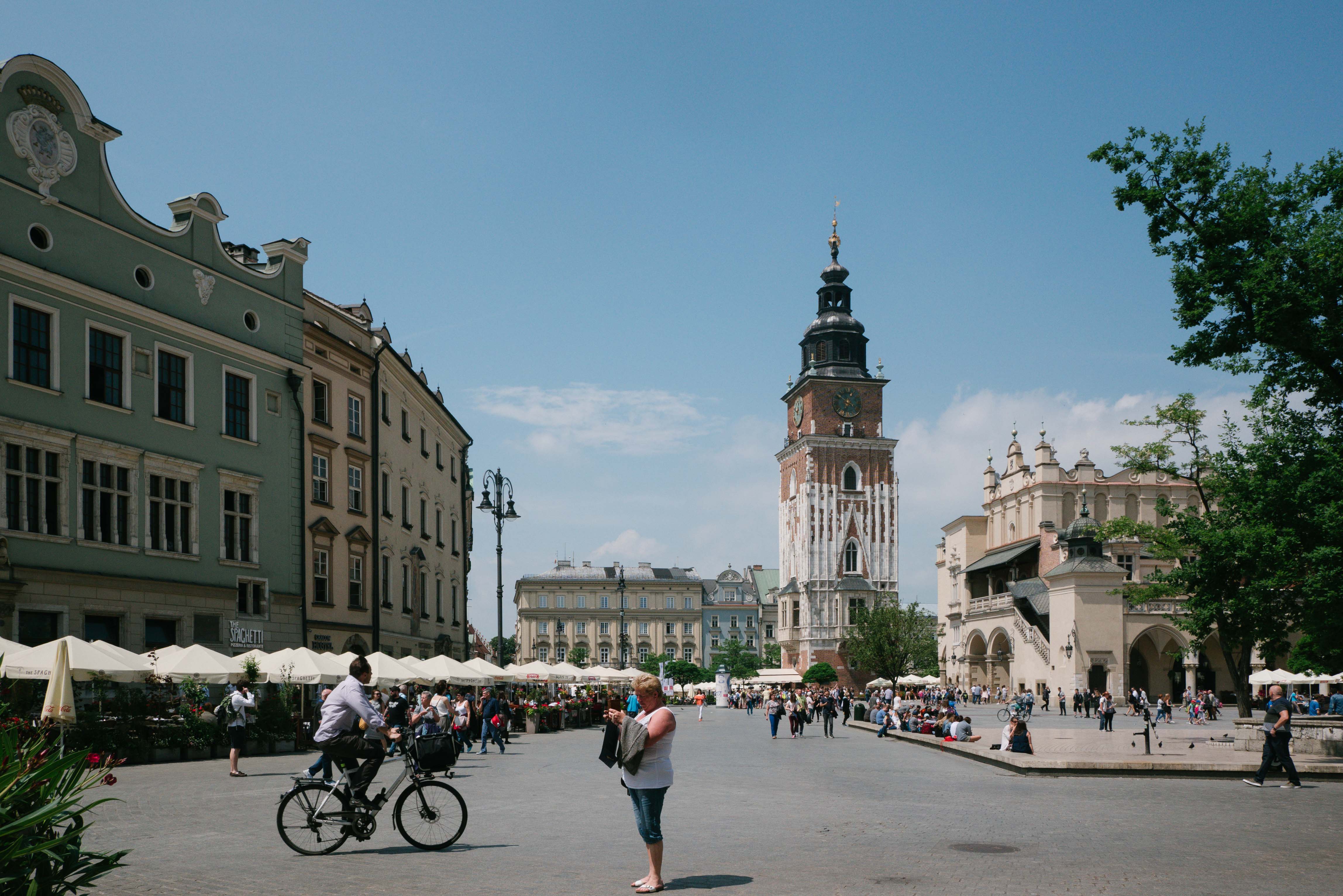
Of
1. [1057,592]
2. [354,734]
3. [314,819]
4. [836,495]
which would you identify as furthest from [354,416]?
[836,495]

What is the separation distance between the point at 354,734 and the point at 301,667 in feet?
58.4

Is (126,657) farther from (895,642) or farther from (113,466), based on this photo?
(895,642)

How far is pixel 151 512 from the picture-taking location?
3025cm

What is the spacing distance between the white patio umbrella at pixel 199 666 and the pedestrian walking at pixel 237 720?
0.56 meters

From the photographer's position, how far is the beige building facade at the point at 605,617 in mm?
151625

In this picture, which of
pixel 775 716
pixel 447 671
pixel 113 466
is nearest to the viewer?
pixel 113 466

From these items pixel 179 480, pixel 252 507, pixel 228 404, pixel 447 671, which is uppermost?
pixel 228 404

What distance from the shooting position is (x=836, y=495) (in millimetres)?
119000

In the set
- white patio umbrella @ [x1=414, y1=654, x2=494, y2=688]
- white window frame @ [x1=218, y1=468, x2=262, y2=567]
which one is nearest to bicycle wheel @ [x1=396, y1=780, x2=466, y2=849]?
white patio umbrella @ [x1=414, y1=654, x2=494, y2=688]

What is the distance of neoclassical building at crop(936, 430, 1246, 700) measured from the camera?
63.0 metres

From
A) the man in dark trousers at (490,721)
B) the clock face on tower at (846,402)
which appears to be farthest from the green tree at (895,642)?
the man in dark trousers at (490,721)

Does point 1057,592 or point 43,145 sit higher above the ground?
point 43,145

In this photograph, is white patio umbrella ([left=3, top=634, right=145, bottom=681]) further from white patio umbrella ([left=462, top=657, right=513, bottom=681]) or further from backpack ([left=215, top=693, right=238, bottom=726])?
white patio umbrella ([left=462, top=657, right=513, bottom=681])

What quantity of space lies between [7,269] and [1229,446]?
2945 centimetres
